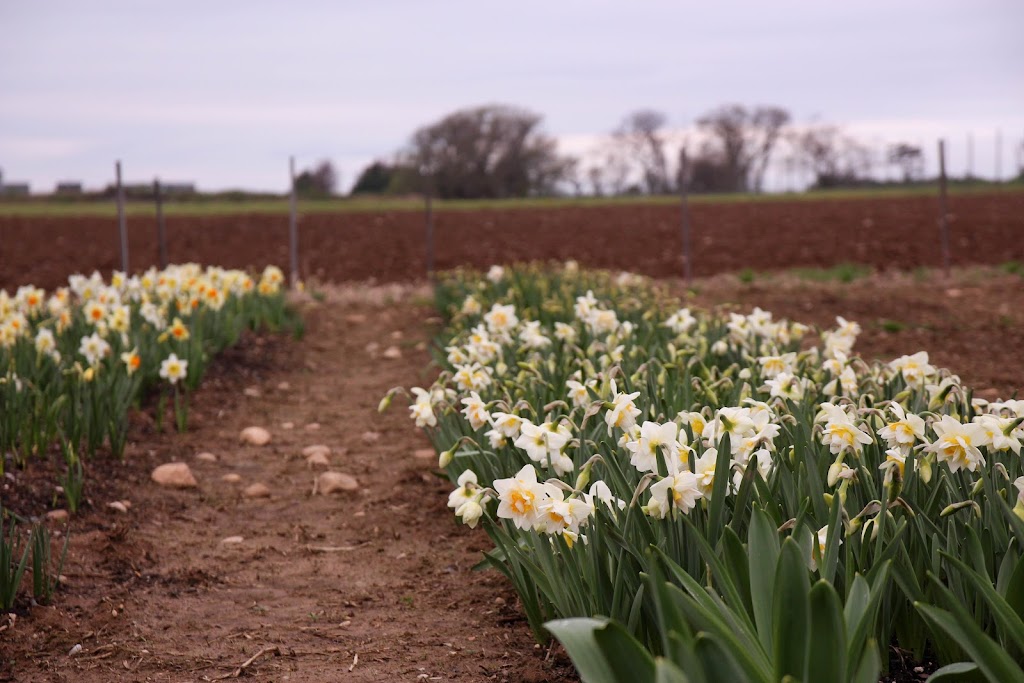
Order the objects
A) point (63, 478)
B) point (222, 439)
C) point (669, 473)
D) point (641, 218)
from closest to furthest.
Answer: point (669, 473) → point (63, 478) → point (222, 439) → point (641, 218)

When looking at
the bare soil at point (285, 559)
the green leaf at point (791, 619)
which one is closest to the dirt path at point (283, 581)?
the bare soil at point (285, 559)

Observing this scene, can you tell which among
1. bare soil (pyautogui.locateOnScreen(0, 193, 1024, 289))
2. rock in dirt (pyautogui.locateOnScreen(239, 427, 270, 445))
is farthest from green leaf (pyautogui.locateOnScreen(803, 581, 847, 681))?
bare soil (pyautogui.locateOnScreen(0, 193, 1024, 289))

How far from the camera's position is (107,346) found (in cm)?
529

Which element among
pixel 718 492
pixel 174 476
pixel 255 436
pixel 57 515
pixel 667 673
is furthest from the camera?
pixel 255 436

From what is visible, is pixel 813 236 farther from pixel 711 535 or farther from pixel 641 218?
pixel 711 535

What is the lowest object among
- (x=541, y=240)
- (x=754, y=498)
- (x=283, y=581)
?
(x=283, y=581)

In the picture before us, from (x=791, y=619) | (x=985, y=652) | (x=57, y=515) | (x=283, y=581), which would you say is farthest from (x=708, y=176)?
(x=791, y=619)

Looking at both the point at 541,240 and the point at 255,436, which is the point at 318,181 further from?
the point at 255,436

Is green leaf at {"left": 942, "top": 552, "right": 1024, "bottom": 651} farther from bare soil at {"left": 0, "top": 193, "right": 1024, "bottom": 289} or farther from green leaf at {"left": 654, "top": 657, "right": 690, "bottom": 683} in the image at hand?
bare soil at {"left": 0, "top": 193, "right": 1024, "bottom": 289}

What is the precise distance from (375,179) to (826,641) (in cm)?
4966

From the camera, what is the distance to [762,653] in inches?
77.1

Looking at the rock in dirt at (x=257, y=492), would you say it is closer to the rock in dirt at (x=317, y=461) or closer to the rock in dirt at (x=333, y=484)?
the rock in dirt at (x=333, y=484)

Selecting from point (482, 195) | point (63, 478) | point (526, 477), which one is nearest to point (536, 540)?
point (526, 477)

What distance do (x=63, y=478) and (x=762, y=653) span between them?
304 cm
